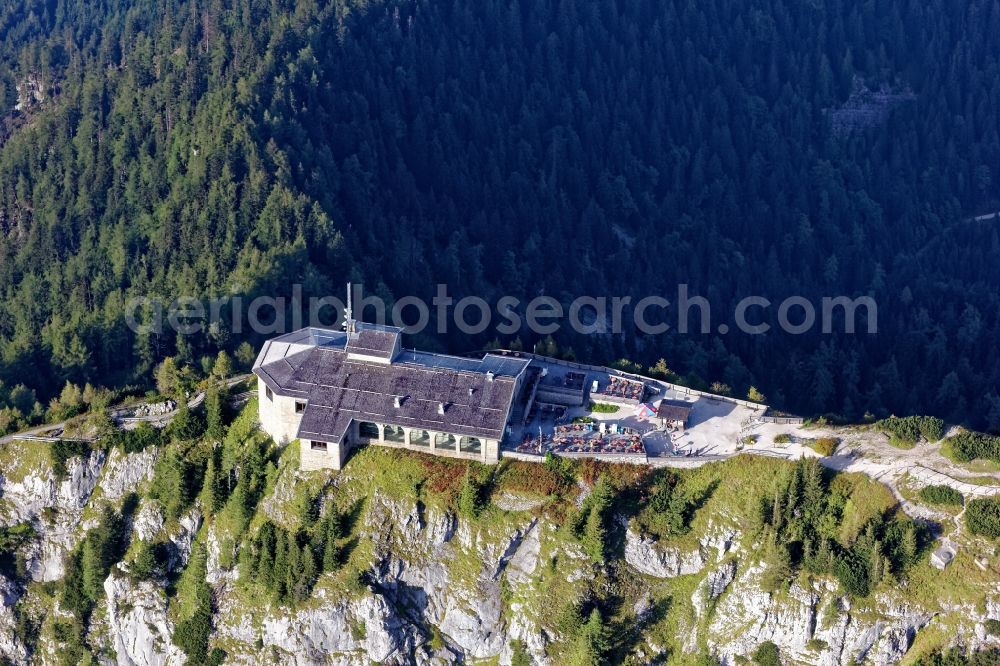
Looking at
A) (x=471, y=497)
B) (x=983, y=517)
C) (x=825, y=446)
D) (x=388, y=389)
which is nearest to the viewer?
(x=983, y=517)

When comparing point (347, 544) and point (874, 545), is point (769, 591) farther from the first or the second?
point (347, 544)

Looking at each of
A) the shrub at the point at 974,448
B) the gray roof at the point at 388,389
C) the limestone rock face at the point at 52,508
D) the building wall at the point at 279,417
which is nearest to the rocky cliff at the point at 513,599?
the building wall at the point at 279,417

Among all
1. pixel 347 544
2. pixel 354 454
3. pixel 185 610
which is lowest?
pixel 185 610

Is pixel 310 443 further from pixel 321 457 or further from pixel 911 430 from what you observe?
pixel 911 430

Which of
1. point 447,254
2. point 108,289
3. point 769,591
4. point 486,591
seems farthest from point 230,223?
point 769,591

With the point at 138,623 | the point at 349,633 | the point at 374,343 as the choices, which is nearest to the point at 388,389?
the point at 374,343

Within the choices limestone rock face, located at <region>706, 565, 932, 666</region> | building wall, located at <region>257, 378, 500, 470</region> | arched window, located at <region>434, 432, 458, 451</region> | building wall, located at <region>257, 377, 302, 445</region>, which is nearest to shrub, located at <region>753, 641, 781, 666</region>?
limestone rock face, located at <region>706, 565, 932, 666</region>

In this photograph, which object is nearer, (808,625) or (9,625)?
(808,625)
